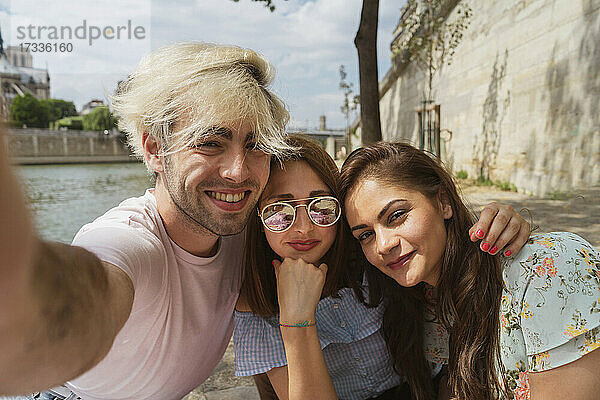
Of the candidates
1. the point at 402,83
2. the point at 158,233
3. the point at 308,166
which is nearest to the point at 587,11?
the point at 308,166

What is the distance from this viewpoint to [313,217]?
2008 mm

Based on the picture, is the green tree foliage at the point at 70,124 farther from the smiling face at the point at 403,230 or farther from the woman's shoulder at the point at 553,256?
the woman's shoulder at the point at 553,256

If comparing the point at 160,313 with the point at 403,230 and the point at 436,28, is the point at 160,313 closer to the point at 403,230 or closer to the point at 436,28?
the point at 403,230

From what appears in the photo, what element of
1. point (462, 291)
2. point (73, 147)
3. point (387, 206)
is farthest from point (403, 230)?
point (73, 147)

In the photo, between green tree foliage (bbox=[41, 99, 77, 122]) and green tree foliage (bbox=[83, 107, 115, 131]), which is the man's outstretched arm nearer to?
green tree foliage (bbox=[83, 107, 115, 131])

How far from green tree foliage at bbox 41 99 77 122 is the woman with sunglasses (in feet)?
248

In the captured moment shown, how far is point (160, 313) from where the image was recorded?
190cm

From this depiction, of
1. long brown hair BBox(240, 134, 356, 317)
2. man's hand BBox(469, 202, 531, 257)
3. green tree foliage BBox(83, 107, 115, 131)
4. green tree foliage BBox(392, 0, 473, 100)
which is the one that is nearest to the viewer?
man's hand BBox(469, 202, 531, 257)

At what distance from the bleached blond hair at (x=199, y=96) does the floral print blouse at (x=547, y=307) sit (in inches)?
39.0

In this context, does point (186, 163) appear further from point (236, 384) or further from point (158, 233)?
point (236, 384)

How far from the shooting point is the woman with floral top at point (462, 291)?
1537 mm

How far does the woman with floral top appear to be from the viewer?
1.54 metres

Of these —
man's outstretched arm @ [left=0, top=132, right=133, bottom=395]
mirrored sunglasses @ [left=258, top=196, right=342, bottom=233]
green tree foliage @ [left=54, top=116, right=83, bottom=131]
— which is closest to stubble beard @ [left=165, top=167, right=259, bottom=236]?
mirrored sunglasses @ [left=258, top=196, right=342, bottom=233]

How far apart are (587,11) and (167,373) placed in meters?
7.27
